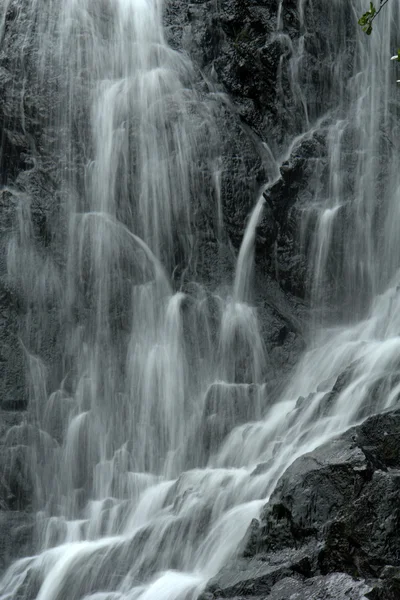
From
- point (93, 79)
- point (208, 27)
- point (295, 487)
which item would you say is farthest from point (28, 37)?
→ point (295, 487)

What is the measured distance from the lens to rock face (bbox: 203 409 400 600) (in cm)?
735

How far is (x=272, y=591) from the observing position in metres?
7.59

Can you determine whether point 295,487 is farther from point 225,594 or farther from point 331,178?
point 331,178

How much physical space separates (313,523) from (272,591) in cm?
77

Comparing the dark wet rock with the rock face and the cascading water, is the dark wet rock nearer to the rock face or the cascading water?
the cascading water

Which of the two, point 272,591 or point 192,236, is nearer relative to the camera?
point 272,591

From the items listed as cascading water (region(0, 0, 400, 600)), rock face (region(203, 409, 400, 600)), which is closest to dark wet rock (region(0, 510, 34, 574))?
cascading water (region(0, 0, 400, 600))

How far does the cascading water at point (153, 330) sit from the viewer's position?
10930mm

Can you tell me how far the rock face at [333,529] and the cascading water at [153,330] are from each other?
1.60 m

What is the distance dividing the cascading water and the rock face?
160 centimetres

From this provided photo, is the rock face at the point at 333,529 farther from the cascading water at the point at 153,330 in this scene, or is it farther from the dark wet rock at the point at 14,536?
the dark wet rock at the point at 14,536

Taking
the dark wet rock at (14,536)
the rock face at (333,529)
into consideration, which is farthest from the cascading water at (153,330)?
the rock face at (333,529)

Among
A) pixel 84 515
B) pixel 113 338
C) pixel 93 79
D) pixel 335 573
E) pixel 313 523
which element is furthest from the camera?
pixel 93 79

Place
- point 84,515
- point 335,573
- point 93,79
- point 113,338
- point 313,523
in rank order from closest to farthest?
point 335,573, point 313,523, point 84,515, point 113,338, point 93,79
